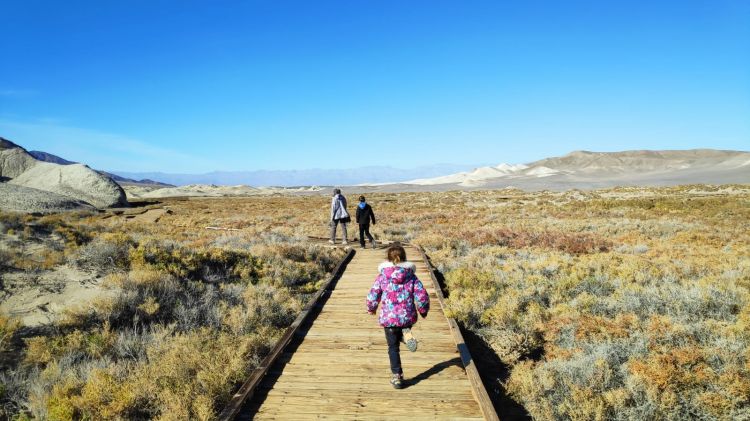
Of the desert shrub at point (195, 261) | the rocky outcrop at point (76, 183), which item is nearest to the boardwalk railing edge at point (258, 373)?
the desert shrub at point (195, 261)

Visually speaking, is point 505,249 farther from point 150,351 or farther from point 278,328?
point 150,351

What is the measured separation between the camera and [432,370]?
580 cm

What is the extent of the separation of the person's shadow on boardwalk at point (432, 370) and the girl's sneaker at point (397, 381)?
0.12m

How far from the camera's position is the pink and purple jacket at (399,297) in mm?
5312

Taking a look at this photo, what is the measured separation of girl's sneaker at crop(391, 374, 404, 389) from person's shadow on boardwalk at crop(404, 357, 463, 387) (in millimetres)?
116

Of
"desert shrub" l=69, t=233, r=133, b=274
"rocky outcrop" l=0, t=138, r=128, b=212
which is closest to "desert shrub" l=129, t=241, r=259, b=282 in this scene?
"desert shrub" l=69, t=233, r=133, b=274

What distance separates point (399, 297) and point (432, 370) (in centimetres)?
134

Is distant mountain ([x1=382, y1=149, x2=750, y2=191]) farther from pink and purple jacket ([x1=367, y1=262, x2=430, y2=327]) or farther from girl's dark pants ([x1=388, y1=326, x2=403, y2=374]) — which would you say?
girl's dark pants ([x1=388, y1=326, x2=403, y2=374])

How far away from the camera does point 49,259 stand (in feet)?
30.6

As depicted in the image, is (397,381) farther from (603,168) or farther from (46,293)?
(603,168)

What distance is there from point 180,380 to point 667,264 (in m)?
13.5

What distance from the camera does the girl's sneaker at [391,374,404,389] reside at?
5277mm

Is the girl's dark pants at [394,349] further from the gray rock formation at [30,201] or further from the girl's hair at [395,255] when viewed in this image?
the gray rock formation at [30,201]

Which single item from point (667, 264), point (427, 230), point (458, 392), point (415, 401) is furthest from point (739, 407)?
point (427, 230)
